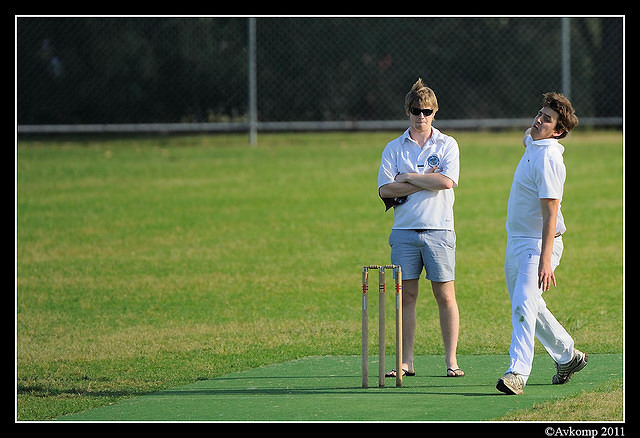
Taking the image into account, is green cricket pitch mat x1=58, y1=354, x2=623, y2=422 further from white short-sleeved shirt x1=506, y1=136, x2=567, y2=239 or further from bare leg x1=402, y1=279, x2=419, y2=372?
white short-sleeved shirt x1=506, y1=136, x2=567, y2=239

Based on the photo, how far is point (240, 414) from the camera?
6.62 meters

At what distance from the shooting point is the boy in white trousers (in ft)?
22.2

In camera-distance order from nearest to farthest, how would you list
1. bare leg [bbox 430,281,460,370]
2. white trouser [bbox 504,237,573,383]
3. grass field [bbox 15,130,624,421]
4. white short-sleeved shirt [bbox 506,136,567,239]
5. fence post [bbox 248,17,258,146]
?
white short-sleeved shirt [bbox 506,136,567,239], white trouser [bbox 504,237,573,383], bare leg [bbox 430,281,460,370], grass field [bbox 15,130,624,421], fence post [bbox 248,17,258,146]

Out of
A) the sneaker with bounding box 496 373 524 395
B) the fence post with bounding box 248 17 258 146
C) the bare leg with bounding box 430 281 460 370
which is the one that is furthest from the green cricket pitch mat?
the fence post with bounding box 248 17 258 146

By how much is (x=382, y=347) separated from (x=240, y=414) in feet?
3.53

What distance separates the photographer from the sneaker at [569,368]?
285 inches

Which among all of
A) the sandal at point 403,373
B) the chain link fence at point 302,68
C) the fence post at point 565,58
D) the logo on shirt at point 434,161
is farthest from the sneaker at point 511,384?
the chain link fence at point 302,68

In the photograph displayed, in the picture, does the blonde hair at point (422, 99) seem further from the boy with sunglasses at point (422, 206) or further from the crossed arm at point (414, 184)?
the crossed arm at point (414, 184)

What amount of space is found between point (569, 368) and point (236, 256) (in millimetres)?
7663

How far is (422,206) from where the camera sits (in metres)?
7.57

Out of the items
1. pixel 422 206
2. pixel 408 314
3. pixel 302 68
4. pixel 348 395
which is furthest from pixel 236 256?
pixel 302 68

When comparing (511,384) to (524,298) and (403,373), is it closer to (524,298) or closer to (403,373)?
(524,298)

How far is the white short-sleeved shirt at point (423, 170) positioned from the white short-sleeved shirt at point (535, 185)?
66cm

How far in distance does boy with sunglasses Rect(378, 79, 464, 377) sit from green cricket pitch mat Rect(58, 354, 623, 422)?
0.45 m
